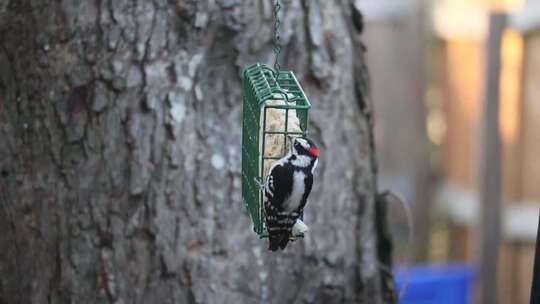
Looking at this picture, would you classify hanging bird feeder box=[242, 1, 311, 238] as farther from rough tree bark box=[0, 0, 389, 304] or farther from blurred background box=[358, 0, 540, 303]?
blurred background box=[358, 0, 540, 303]

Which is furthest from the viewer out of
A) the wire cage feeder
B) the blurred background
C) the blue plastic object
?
the blurred background

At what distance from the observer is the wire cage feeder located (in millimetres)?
1568

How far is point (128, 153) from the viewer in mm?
2055

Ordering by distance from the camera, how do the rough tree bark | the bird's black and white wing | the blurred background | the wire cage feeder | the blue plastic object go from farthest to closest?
the blurred background
the blue plastic object
the rough tree bark
the wire cage feeder
the bird's black and white wing

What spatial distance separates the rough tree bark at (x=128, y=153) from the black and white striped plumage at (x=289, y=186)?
2.11 ft

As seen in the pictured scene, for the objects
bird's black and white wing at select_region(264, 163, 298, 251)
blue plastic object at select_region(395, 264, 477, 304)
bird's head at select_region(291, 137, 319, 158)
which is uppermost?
bird's head at select_region(291, 137, 319, 158)

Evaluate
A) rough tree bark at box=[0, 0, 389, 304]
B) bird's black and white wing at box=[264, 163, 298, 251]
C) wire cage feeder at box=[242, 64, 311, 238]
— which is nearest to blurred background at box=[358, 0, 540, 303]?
rough tree bark at box=[0, 0, 389, 304]

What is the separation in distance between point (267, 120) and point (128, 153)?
49 cm

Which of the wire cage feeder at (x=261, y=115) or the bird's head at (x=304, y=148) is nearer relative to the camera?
the bird's head at (x=304, y=148)

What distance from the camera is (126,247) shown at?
2.05 meters

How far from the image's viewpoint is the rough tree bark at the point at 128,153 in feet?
6.72

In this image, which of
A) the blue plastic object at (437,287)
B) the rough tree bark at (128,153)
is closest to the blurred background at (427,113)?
the blue plastic object at (437,287)

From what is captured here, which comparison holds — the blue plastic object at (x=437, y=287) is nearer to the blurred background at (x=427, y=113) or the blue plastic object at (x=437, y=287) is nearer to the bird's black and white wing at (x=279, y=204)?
the blurred background at (x=427, y=113)

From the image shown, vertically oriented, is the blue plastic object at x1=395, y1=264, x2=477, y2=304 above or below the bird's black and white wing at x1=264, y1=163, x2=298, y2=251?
below
